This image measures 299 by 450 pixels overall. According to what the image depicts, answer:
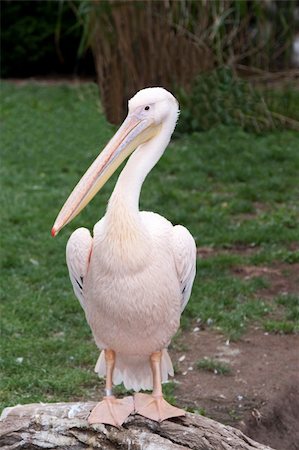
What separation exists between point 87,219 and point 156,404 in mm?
4049

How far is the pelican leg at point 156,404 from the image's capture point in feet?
11.9

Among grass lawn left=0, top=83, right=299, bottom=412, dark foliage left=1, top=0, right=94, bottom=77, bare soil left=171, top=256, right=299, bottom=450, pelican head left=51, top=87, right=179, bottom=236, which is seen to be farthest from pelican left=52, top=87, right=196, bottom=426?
dark foliage left=1, top=0, right=94, bottom=77

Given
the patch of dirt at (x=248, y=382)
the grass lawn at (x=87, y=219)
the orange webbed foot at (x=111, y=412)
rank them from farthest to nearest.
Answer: the grass lawn at (x=87, y=219) < the patch of dirt at (x=248, y=382) < the orange webbed foot at (x=111, y=412)

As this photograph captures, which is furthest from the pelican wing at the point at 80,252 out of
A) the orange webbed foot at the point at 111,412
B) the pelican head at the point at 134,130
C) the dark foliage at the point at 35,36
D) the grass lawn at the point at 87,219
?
the dark foliage at the point at 35,36

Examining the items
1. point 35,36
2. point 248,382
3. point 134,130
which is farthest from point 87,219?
point 35,36

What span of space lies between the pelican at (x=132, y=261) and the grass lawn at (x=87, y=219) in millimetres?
1236

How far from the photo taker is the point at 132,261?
338 centimetres

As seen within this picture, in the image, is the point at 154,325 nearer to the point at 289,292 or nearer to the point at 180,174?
the point at 289,292

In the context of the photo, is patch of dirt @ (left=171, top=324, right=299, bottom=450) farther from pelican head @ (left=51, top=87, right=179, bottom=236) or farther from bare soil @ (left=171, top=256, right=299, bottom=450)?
pelican head @ (left=51, top=87, right=179, bottom=236)

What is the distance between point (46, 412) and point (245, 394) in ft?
5.15

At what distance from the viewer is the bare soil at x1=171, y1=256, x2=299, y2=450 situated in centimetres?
467

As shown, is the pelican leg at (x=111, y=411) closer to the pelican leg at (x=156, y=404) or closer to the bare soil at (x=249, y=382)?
the pelican leg at (x=156, y=404)

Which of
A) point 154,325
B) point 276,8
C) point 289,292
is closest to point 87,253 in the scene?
point 154,325

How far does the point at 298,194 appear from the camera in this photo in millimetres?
8250
